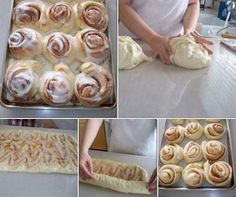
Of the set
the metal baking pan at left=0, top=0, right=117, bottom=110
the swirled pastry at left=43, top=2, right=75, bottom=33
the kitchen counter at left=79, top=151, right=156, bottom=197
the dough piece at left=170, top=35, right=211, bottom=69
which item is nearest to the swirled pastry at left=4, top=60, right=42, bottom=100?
the metal baking pan at left=0, top=0, right=117, bottom=110

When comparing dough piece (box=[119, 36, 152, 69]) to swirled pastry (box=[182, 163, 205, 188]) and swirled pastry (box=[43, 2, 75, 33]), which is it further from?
swirled pastry (box=[182, 163, 205, 188])

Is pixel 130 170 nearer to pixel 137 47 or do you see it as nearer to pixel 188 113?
pixel 188 113

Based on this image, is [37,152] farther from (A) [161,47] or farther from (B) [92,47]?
(A) [161,47]

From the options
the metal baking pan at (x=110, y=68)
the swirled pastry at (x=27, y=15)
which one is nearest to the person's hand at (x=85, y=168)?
the metal baking pan at (x=110, y=68)

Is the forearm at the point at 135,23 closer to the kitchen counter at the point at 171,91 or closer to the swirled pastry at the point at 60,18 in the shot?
the kitchen counter at the point at 171,91

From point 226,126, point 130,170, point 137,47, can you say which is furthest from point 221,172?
point 137,47
